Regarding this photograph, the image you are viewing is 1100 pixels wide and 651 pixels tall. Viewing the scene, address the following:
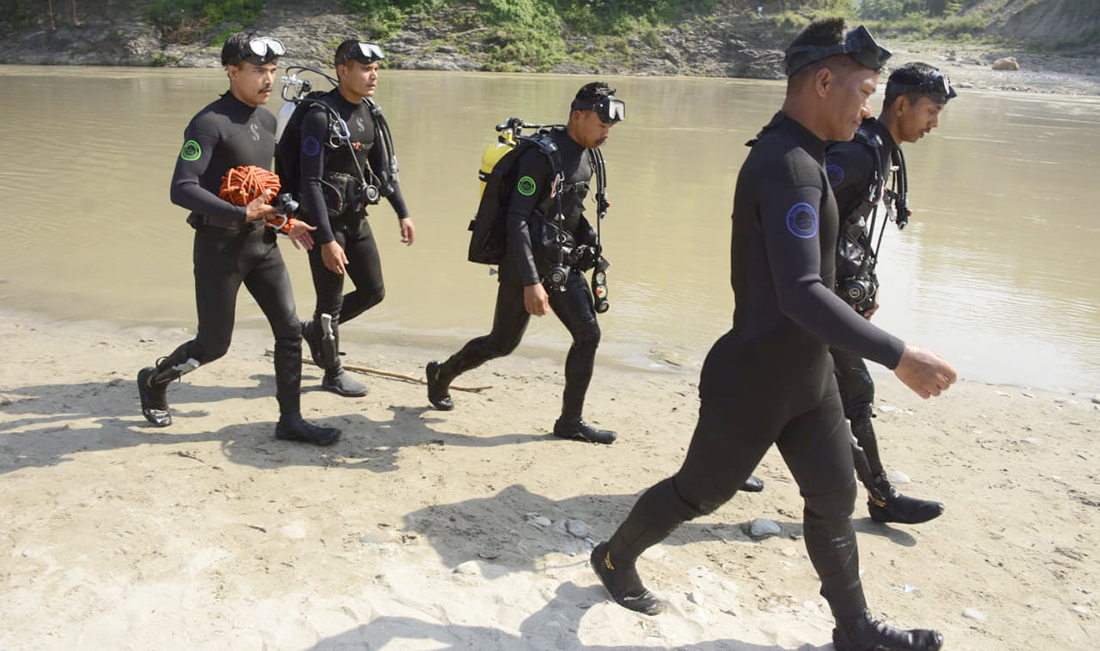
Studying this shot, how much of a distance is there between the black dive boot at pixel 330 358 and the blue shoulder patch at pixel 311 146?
3.32 ft

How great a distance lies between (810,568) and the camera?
12.4 feet

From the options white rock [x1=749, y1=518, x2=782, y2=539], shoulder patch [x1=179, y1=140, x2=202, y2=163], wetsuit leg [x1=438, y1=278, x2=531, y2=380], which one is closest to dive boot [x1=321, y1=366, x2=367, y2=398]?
wetsuit leg [x1=438, y1=278, x2=531, y2=380]

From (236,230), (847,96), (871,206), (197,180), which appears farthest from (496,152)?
(847,96)

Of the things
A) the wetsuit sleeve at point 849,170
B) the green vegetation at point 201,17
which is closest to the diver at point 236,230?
the wetsuit sleeve at point 849,170

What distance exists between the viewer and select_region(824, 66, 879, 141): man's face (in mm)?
2672

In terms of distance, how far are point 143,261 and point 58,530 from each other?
510cm

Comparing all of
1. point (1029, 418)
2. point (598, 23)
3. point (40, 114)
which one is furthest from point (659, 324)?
point (598, 23)

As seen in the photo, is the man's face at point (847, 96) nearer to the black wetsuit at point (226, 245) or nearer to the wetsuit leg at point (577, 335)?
the wetsuit leg at point (577, 335)

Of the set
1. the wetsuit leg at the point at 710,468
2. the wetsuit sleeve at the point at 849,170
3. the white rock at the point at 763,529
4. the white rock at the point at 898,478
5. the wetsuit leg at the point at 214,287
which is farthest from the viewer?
the white rock at the point at 898,478

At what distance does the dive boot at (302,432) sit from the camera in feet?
15.2

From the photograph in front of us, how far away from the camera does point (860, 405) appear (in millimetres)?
4105

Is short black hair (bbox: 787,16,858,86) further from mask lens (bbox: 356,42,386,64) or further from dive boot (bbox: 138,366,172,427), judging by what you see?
dive boot (bbox: 138,366,172,427)

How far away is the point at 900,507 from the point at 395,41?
3503 centimetres

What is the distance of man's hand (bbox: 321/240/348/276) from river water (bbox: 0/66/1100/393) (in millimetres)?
1745
